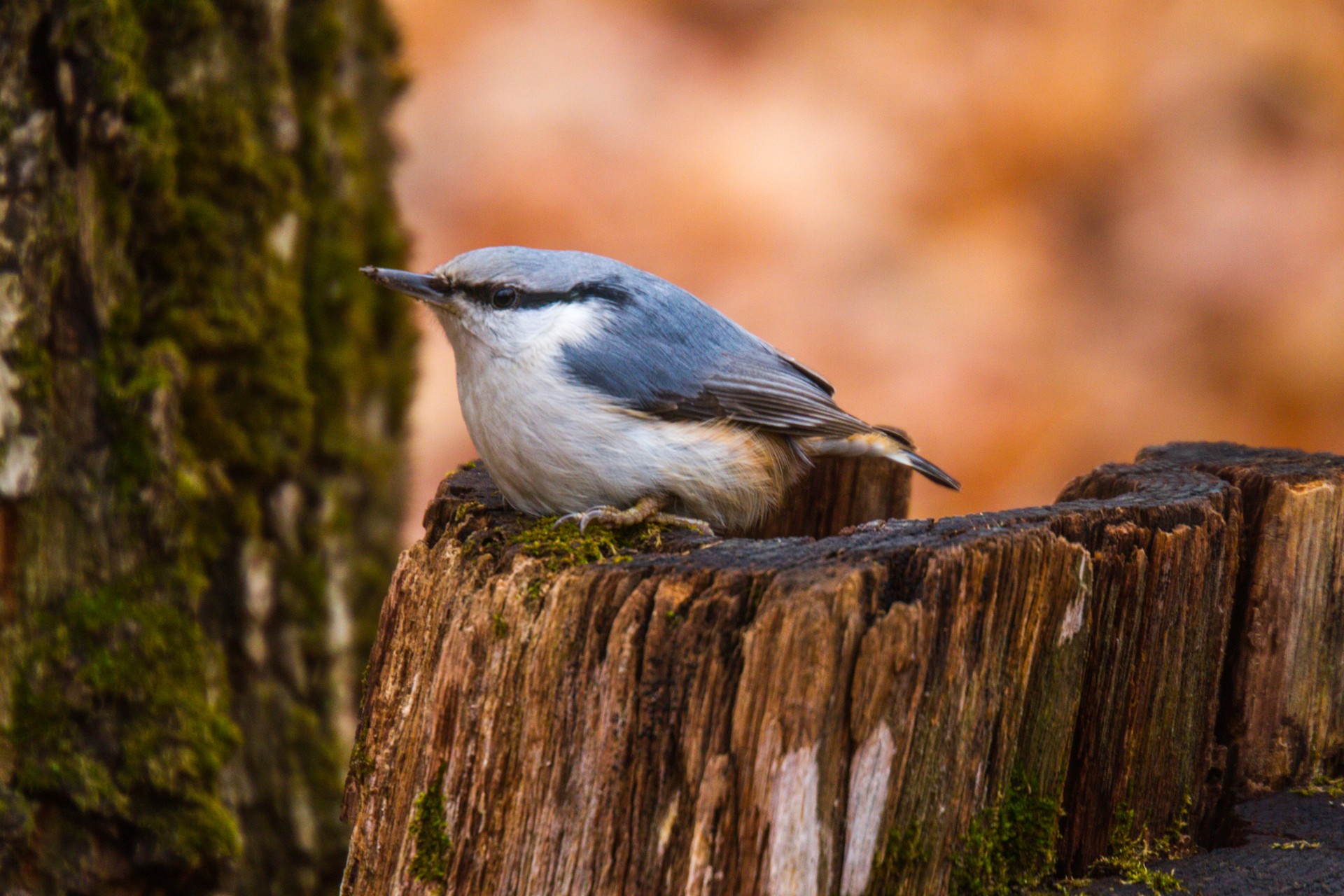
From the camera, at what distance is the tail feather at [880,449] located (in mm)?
2650

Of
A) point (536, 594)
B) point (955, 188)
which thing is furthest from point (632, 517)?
point (955, 188)

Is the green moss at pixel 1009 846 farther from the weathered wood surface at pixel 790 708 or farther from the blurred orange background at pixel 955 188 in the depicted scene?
the blurred orange background at pixel 955 188

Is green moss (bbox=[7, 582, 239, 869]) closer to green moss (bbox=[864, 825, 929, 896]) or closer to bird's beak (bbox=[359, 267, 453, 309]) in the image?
bird's beak (bbox=[359, 267, 453, 309])

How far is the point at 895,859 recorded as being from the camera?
1.64m

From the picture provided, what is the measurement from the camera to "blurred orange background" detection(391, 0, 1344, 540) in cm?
554

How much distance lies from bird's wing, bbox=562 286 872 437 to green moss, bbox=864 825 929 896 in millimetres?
965

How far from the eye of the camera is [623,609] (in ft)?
5.56

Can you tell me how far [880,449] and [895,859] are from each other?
1.22m

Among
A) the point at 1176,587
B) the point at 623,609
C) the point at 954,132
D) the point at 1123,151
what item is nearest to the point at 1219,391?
the point at 1123,151

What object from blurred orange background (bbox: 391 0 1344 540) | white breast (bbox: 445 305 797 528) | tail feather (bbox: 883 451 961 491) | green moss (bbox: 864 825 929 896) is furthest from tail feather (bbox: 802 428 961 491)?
blurred orange background (bbox: 391 0 1344 540)

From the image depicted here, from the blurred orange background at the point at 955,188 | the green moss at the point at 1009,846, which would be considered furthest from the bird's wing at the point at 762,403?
the blurred orange background at the point at 955,188

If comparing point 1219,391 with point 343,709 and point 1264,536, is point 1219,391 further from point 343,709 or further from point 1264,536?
point 343,709

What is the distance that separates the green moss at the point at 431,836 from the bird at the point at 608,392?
1.71 feet

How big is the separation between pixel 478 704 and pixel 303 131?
2.17 m
